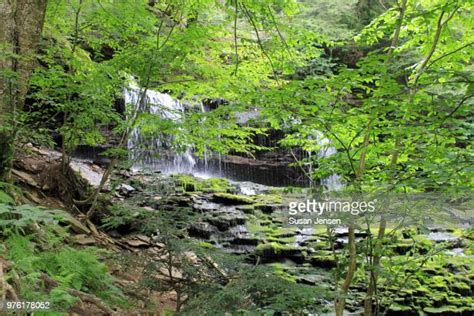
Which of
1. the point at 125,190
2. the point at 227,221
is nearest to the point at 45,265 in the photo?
the point at 125,190

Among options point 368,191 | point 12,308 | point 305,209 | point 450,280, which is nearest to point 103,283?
point 12,308

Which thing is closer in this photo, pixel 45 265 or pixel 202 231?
pixel 45 265

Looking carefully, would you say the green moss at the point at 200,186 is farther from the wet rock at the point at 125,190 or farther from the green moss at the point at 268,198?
the wet rock at the point at 125,190

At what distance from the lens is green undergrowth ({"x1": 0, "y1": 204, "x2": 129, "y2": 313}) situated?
7.95 feet

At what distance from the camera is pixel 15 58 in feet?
12.0

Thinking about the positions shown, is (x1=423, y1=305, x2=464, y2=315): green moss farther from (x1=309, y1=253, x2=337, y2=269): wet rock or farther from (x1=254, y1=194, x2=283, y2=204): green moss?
(x1=254, y1=194, x2=283, y2=204): green moss

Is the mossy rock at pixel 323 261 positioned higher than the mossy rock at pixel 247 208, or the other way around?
the mossy rock at pixel 247 208

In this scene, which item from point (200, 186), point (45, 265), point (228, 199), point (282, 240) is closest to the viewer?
point (45, 265)

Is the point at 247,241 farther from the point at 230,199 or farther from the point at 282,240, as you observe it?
the point at 230,199

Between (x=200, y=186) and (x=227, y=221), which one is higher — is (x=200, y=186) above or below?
above

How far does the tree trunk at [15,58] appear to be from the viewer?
366 centimetres

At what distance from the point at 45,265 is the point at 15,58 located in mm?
1987

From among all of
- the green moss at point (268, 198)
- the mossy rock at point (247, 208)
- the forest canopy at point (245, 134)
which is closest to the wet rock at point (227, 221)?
the mossy rock at point (247, 208)

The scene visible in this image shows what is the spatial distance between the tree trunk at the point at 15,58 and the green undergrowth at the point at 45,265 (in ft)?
2.90
